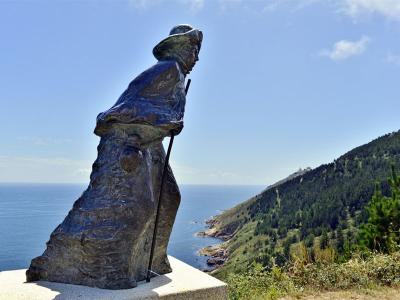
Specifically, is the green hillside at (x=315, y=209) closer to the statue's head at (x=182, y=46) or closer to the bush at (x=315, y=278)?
the bush at (x=315, y=278)

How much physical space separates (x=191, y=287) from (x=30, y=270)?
1.64 m

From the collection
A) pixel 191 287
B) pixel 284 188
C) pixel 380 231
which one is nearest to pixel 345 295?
pixel 191 287

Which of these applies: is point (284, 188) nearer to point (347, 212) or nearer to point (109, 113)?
point (347, 212)

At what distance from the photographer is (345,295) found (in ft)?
23.1

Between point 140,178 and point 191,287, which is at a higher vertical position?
point 140,178

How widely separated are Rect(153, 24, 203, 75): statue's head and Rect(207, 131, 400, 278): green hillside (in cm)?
4674

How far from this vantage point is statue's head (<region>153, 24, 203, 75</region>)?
15.3 ft

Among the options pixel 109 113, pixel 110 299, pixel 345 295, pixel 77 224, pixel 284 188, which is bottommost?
pixel 345 295

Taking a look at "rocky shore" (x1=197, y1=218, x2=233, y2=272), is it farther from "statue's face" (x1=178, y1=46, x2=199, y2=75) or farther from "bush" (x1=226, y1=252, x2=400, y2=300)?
"statue's face" (x1=178, y1=46, x2=199, y2=75)

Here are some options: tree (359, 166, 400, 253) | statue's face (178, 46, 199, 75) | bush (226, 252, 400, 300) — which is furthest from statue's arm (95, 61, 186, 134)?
tree (359, 166, 400, 253)

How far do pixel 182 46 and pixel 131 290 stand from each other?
2.65 m

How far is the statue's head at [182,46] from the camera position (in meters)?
4.65

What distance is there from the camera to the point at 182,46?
467cm

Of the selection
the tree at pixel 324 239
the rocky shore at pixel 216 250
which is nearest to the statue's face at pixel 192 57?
the tree at pixel 324 239
